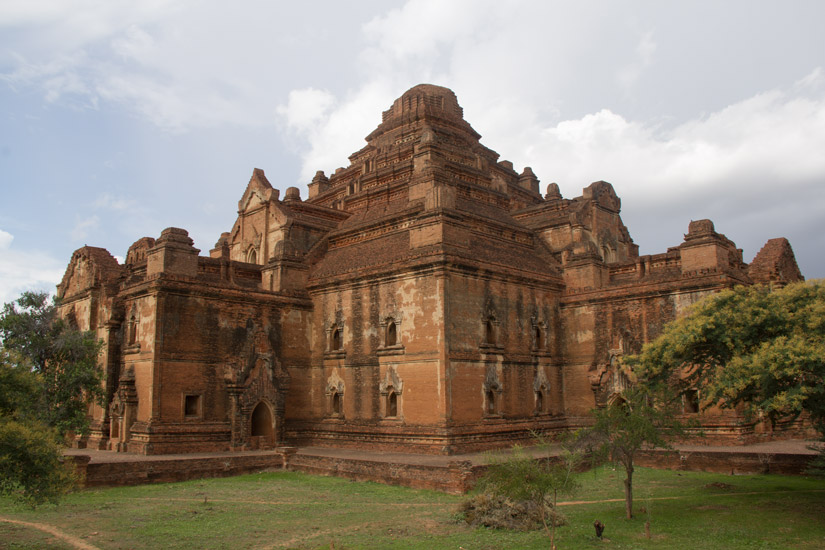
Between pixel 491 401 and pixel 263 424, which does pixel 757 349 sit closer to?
pixel 491 401

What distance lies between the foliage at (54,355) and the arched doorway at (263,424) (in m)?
6.17

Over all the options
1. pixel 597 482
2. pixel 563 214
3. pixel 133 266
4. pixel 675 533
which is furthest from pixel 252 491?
pixel 563 214

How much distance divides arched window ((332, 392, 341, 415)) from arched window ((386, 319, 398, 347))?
376 cm

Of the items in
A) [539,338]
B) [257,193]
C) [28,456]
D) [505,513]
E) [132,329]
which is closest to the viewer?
[28,456]

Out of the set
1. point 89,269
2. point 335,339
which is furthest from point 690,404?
point 89,269

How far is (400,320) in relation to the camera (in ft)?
84.7

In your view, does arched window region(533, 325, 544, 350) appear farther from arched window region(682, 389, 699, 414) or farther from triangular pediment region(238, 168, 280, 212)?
triangular pediment region(238, 168, 280, 212)

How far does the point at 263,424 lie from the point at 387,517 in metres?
13.5

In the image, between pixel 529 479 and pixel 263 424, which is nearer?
pixel 529 479

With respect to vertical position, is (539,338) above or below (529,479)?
above

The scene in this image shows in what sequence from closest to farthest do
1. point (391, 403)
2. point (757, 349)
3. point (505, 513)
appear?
point (505, 513)
point (757, 349)
point (391, 403)

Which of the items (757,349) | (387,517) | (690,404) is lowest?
(387,517)

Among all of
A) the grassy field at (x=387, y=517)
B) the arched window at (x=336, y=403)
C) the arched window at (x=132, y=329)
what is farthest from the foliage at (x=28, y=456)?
the arched window at (x=336, y=403)

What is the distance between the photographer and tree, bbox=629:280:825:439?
14.4 m
